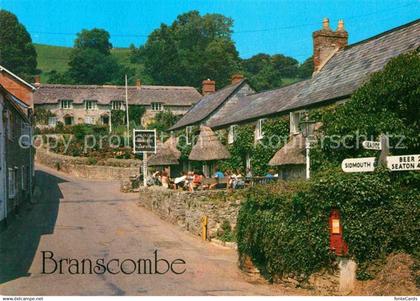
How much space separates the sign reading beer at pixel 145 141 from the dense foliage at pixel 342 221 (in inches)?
897

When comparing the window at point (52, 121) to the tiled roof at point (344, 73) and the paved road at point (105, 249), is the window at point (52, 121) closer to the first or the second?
the paved road at point (105, 249)

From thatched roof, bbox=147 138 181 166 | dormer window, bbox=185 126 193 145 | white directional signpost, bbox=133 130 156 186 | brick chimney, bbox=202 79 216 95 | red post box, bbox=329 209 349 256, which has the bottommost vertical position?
red post box, bbox=329 209 349 256

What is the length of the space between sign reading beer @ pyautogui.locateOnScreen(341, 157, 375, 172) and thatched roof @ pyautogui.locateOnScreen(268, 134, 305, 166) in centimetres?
1269

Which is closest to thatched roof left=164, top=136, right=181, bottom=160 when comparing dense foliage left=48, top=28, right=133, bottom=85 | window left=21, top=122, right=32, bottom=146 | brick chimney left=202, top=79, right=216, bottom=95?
window left=21, top=122, right=32, bottom=146

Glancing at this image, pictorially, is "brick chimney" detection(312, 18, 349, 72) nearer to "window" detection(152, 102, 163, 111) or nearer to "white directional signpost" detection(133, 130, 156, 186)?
"white directional signpost" detection(133, 130, 156, 186)

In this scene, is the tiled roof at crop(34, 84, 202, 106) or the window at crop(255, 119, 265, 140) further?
the tiled roof at crop(34, 84, 202, 106)

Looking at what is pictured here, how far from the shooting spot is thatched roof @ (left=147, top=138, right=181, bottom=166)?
1513 inches

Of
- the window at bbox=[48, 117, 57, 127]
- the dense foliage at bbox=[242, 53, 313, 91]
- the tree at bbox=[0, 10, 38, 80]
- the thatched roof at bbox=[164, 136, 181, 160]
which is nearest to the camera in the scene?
the thatched roof at bbox=[164, 136, 181, 160]

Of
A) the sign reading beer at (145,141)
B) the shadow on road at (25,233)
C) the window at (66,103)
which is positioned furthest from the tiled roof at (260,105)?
the window at (66,103)

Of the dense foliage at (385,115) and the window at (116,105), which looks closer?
the dense foliage at (385,115)

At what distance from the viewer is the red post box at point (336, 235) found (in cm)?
1401

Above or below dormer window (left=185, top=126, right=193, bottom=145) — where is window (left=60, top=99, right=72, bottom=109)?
above

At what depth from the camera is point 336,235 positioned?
46.2 ft

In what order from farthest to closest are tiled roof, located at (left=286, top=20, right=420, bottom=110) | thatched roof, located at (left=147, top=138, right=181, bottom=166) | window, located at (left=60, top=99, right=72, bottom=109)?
window, located at (left=60, top=99, right=72, bottom=109) → thatched roof, located at (left=147, top=138, right=181, bottom=166) → tiled roof, located at (left=286, top=20, right=420, bottom=110)
